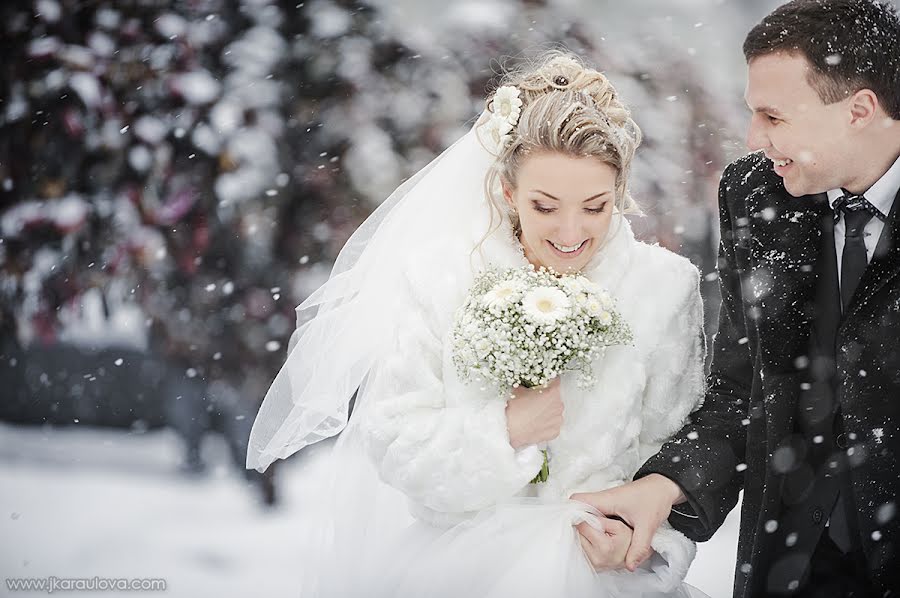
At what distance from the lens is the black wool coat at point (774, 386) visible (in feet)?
6.60

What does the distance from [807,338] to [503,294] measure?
2.58 feet

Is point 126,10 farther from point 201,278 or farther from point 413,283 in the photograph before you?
point 413,283

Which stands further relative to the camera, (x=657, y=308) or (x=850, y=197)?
(x=657, y=308)

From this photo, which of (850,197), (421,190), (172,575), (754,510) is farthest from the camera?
(172,575)

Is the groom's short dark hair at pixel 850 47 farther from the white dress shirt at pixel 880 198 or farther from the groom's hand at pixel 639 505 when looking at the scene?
the groom's hand at pixel 639 505

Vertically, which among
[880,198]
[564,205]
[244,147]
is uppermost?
[880,198]

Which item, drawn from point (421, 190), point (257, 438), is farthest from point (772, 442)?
point (257, 438)

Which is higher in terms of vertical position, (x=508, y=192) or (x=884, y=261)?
(x=884, y=261)

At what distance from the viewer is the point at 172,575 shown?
3873 mm

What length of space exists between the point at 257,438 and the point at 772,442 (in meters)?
1.44

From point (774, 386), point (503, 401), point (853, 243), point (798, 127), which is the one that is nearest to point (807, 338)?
point (774, 386)

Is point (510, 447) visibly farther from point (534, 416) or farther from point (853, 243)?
point (853, 243)

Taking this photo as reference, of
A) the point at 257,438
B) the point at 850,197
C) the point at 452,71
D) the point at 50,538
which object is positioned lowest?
the point at 50,538

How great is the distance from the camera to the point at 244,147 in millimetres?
3855
